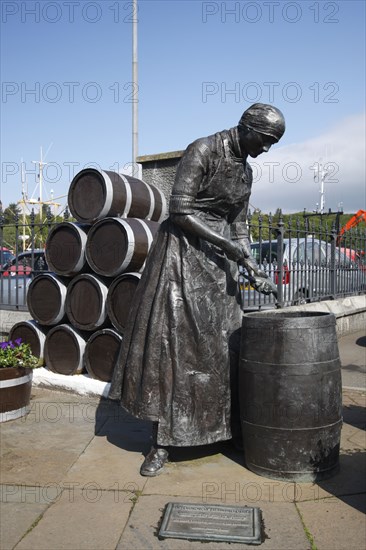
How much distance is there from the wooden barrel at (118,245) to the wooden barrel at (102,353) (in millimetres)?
612

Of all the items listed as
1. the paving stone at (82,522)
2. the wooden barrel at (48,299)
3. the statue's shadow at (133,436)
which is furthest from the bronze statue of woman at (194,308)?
the wooden barrel at (48,299)

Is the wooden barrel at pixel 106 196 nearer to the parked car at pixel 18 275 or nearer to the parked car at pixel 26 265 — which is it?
the parked car at pixel 26 265

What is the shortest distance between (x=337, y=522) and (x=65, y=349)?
143 inches

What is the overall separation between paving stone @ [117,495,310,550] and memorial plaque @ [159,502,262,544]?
3 centimetres

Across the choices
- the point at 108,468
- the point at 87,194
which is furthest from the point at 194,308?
the point at 87,194

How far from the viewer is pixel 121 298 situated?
536cm

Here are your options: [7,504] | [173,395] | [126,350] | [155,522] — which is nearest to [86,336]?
[126,350]

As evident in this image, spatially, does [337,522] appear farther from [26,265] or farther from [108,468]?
[26,265]

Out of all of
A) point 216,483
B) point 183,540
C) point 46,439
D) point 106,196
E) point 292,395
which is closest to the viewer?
point 183,540

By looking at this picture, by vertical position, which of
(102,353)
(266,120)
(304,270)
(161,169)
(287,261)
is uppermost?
(161,169)

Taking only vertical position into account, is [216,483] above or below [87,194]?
below

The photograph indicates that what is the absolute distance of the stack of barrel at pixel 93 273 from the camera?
17.7ft

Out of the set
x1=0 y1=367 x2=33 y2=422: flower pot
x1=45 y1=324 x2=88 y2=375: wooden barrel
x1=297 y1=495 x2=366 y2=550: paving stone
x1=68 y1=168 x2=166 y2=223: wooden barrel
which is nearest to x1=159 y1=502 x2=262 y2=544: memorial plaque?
x1=297 y1=495 x2=366 y2=550: paving stone

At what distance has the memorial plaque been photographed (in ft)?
9.25
